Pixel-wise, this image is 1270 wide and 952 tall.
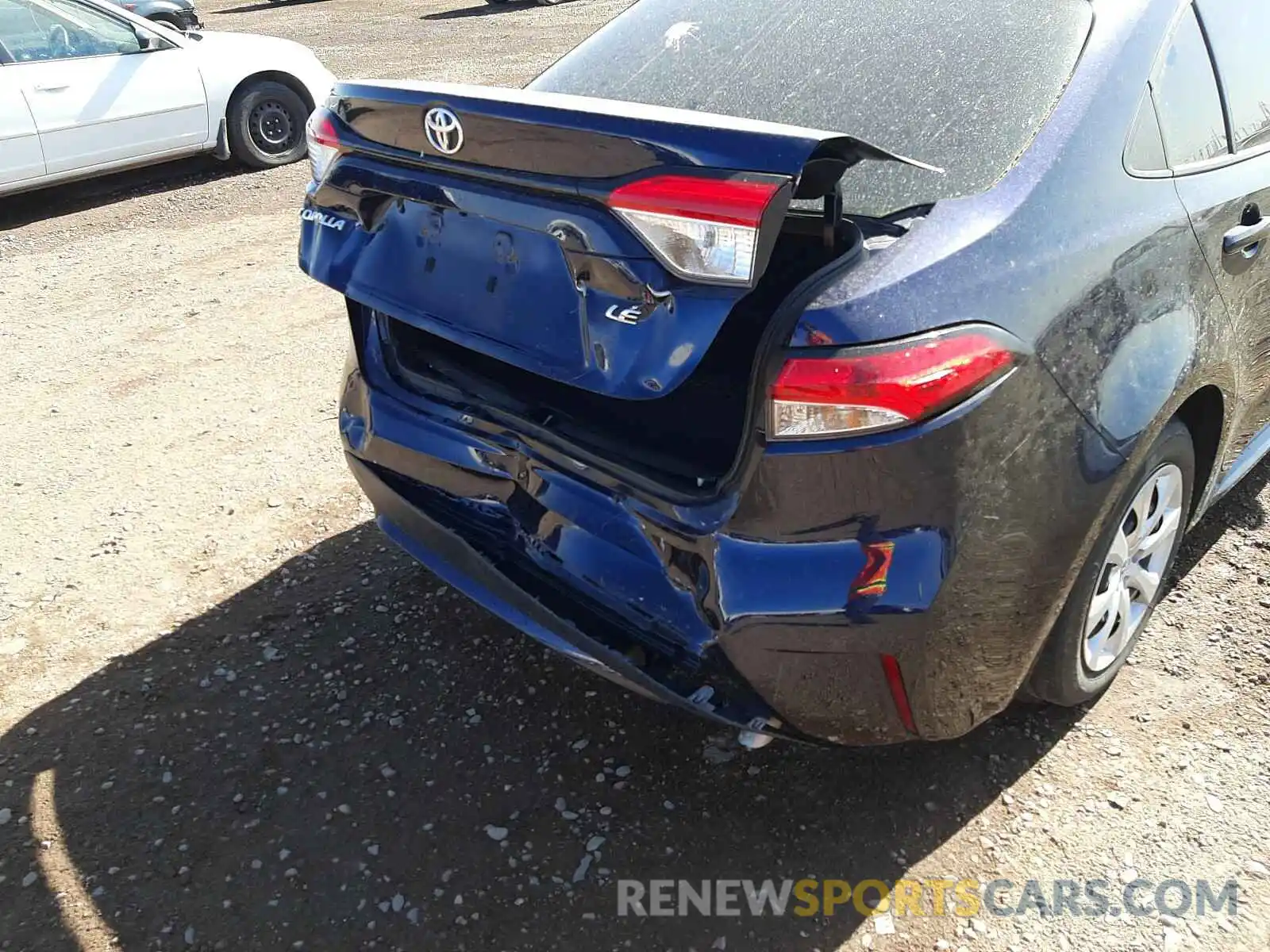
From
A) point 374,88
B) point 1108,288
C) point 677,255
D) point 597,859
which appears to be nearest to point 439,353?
point 374,88

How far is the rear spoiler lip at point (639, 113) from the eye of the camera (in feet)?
5.53

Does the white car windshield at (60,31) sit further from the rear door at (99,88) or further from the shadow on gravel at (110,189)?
the shadow on gravel at (110,189)

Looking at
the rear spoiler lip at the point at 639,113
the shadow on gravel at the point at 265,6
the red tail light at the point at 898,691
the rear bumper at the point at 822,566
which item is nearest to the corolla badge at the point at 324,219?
the rear spoiler lip at the point at 639,113

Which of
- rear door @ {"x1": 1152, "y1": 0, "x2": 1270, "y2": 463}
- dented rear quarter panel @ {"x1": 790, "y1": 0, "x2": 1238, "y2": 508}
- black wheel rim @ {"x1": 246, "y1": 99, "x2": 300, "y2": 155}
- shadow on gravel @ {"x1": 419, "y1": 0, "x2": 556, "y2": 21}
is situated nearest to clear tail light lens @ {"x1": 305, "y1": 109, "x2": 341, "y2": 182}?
dented rear quarter panel @ {"x1": 790, "y1": 0, "x2": 1238, "y2": 508}

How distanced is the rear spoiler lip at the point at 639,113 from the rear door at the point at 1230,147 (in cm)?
64

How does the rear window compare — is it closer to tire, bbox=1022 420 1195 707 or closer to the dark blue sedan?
the dark blue sedan

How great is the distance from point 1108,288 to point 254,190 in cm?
680

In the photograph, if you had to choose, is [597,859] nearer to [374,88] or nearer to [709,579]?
[709,579]

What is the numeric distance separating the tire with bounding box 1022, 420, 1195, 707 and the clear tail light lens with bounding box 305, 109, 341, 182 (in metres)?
1.82

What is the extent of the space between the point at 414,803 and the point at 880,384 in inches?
58.8

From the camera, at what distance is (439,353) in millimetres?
2543

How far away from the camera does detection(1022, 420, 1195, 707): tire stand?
7.25ft

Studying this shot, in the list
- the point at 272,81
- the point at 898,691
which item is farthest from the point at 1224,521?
the point at 272,81

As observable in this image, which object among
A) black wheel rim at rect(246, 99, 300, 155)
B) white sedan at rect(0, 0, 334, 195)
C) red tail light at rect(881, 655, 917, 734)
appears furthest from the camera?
black wheel rim at rect(246, 99, 300, 155)
